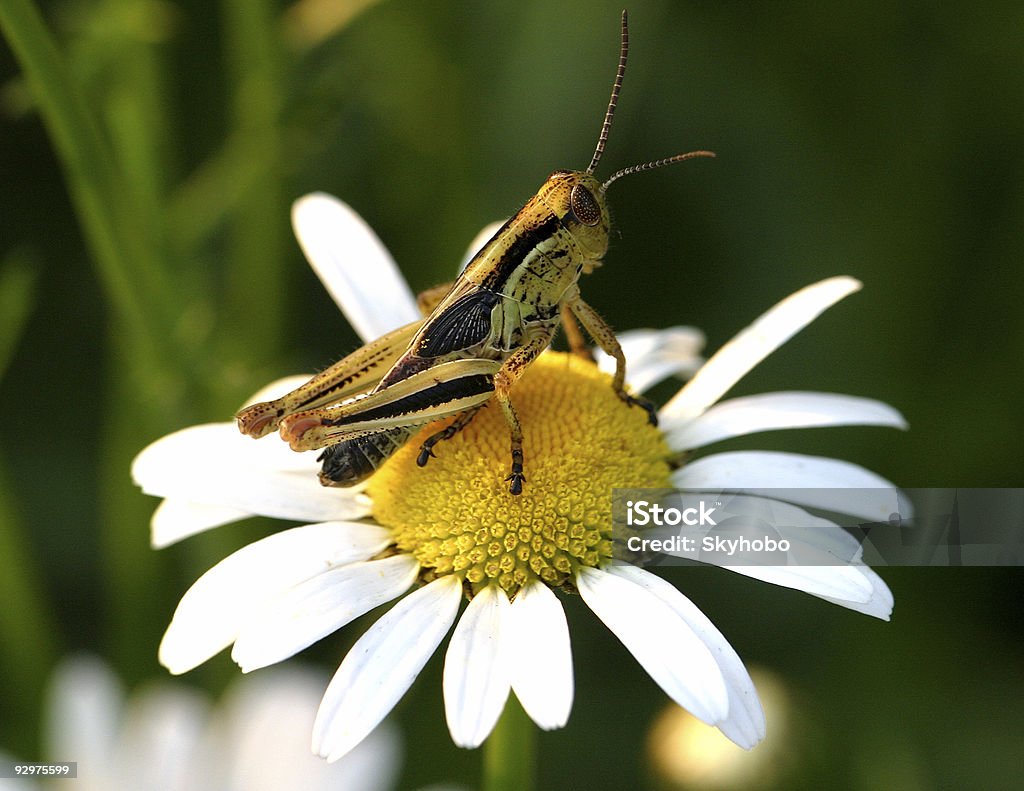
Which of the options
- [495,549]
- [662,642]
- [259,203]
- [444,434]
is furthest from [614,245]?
[662,642]

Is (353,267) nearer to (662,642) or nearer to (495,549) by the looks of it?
(495,549)

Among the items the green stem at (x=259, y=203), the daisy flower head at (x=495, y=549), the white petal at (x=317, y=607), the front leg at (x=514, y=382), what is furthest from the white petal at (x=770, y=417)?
the green stem at (x=259, y=203)

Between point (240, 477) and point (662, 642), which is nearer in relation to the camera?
point (662, 642)

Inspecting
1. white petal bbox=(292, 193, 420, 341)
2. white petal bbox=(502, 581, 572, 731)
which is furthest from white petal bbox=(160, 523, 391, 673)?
white petal bbox=(292, 193, 420, 341)

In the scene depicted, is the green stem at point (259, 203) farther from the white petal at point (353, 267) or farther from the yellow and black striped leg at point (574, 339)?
the yellow and black striped leg at point (574, 339)

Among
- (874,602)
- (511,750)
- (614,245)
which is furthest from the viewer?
(614,245)

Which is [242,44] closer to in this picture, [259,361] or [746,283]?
[259,361]

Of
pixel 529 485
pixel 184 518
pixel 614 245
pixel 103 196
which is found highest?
pixel 614 245

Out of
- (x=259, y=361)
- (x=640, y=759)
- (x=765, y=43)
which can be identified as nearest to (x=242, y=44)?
(x=259, y=361)
